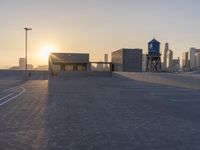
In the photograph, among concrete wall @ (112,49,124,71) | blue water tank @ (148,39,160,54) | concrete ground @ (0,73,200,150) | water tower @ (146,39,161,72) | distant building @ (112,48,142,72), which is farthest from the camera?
concrete wall @ (112,49,124,71)

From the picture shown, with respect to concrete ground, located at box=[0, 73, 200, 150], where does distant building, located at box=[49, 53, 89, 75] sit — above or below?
above

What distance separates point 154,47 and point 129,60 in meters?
18.6

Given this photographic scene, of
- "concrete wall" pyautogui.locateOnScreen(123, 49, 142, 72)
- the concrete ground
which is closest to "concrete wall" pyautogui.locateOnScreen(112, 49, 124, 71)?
"concrete wall" pyautogui.locateOnScreen(123, 49, 142, 72)

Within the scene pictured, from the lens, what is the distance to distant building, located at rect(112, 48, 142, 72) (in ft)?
300

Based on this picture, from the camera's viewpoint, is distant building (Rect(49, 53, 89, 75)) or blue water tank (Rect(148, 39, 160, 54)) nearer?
blue water tank (Rect(148, 39, 160, 54))

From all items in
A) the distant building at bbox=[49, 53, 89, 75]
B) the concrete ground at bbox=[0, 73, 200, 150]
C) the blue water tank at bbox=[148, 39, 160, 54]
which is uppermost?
the blue water tank at bbox=[148, 39, 160, 54]

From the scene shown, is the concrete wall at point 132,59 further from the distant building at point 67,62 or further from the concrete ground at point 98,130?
the concrete ground at point 98,130

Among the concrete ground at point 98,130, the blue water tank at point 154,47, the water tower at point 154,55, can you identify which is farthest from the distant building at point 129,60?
the concrete ground at point 98,130

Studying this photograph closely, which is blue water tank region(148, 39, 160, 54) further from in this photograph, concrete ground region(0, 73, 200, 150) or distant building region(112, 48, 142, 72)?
concrete ground region(0, 73, 200, 150)

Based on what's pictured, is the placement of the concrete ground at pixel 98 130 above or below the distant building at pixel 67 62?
below

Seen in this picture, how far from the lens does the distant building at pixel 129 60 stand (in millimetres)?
91438

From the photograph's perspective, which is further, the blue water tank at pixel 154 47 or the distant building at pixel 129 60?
the distant building at pixel 129 60

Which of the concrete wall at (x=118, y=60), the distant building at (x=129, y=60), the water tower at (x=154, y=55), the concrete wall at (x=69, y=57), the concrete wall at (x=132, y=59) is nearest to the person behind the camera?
the water tower at (x=154, y=55)

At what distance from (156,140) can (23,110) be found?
7015 mm
